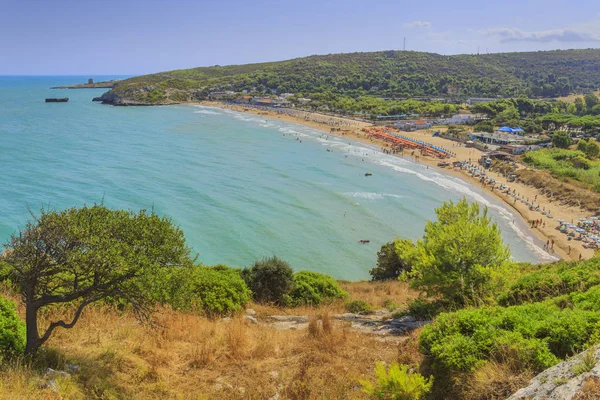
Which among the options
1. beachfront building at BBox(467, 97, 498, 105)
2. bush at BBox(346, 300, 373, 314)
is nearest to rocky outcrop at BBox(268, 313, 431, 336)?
bush at BBox(346, 300, 373, 314)

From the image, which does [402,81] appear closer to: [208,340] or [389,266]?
[389,266]

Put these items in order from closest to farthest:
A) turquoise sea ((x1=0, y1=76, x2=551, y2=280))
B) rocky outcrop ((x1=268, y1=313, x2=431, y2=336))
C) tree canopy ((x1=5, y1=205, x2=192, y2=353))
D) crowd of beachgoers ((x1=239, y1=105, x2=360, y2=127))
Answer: tree canopy ((x1=5, y1=205, x2=192, y2=353)), rocky outcrop ((x1=268, y1=313, x2=431, y2=336)), turquoise sea ((x1=0, y1=76, x2=551, y2=280)), crowd of beachgoers ((x1=239, y1=105, x2=360, y2=127))

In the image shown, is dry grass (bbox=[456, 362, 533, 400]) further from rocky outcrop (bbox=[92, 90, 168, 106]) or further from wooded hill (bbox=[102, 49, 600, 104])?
rocky outcrop (bbox=[92, 90, 168, 106])

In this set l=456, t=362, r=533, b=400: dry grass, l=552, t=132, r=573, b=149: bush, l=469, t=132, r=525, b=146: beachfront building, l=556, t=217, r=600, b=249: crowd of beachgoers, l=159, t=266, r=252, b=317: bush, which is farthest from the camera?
l=469, t=132, r=525, b=146: beachfront building

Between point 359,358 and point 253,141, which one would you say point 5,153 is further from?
point 359,358

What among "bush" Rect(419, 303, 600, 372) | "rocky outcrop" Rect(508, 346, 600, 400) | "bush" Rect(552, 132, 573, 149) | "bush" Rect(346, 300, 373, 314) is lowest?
"bush" Rect(346, 300, 373, 314)

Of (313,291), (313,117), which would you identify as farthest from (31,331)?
(313,117)

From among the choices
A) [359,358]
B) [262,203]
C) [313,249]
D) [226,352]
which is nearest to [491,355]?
[359,358]
